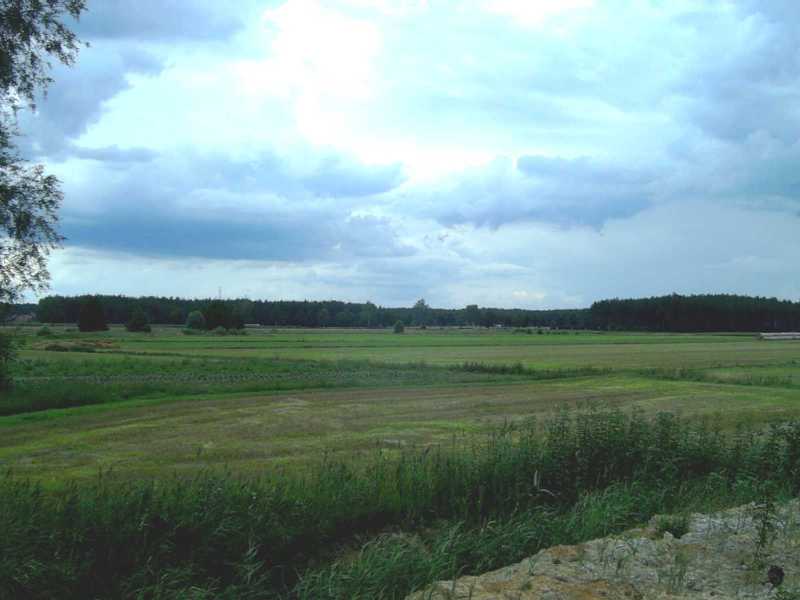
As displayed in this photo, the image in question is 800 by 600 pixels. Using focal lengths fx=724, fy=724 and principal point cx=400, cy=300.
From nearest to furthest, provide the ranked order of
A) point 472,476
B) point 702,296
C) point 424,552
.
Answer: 1. point 424,552
2. point 472,476
3. point 702,296

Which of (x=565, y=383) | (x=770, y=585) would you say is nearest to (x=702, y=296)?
(x=565, y=383)

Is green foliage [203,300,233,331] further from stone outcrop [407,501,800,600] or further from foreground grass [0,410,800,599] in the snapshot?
stone outcrop [407,501,800,600]

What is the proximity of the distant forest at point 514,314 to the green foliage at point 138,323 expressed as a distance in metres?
13.1

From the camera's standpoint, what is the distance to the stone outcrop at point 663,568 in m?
7.54

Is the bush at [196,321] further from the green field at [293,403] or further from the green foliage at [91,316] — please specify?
the green field at [293,403]

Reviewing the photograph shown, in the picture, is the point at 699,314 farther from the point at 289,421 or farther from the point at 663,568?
the point at 663,568

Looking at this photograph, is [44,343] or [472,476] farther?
[44,343]

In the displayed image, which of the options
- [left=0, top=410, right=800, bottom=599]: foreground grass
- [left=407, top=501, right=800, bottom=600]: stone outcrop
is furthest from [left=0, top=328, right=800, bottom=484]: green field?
[left=407, top=501, right=800, bottom=600]: stone outcrop

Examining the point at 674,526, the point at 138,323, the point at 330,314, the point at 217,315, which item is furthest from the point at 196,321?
the point at 674,526

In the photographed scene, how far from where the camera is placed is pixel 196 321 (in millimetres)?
112438

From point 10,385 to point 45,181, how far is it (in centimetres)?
1343

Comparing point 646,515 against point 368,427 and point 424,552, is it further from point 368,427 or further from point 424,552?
point 368,427

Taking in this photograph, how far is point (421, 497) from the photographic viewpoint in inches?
463

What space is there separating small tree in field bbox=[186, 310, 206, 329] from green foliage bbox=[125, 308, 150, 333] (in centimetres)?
657
